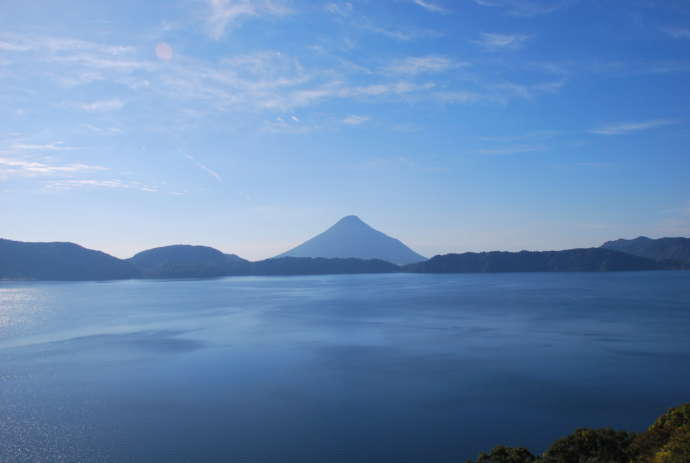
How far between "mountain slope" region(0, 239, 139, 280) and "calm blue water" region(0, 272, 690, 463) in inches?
5781

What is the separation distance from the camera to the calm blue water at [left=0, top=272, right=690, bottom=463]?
47.8ft

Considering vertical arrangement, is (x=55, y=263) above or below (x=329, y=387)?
above

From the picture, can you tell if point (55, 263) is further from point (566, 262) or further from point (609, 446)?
point (566, 262)

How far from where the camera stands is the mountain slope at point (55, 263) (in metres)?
162

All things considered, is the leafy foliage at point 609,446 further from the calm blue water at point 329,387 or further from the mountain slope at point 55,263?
the mountain slope at point 55,263

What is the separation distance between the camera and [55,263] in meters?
170

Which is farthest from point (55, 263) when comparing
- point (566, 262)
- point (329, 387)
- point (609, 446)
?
point (566, 262)

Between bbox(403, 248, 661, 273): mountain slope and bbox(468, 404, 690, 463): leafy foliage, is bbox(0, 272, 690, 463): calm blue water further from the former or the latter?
bbox(403, 248, 661, 273): mountain slope

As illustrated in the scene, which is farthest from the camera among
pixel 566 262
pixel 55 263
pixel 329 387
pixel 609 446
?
pixel 566 262

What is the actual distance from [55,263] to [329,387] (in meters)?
189

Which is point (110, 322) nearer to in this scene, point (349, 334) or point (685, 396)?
point (349, 334)

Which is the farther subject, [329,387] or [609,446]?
[329,387]

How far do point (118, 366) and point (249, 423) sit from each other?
14.6 meters

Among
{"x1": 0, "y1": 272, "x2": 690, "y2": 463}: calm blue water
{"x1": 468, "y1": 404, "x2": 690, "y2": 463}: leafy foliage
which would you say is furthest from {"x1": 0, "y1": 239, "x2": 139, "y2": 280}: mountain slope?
{"x1": 468, "y1": 404, "x2": 690, "y2": 463}: leafy foliage
